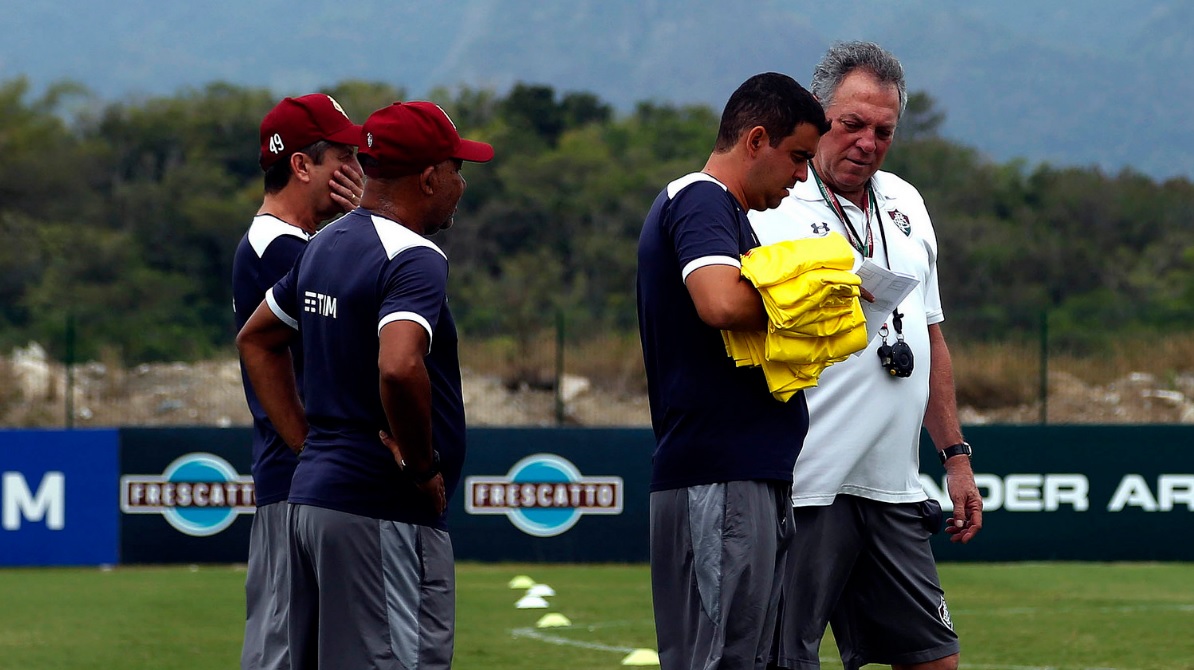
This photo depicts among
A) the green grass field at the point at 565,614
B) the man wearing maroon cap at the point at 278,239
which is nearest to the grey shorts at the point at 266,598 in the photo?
the man wearing maroon cap at the point at 278,239

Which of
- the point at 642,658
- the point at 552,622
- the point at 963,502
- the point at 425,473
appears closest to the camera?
the point at 425,473

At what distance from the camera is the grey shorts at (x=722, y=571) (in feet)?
13.8

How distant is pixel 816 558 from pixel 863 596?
293mm

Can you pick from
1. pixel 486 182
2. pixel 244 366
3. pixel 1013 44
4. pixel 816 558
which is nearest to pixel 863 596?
pixel 816 558

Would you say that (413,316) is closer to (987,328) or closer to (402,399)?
(402,399)

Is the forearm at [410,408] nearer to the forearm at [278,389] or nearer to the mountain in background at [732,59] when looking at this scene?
the forearm at [278,389]

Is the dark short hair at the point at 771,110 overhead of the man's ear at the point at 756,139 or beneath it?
overhead

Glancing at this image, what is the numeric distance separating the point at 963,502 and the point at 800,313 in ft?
5.03

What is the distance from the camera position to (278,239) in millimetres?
5293

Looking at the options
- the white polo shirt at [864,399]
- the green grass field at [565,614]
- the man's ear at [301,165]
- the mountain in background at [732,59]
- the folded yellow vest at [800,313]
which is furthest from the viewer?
the mountain in background at [732,59]

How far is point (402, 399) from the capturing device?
412cm

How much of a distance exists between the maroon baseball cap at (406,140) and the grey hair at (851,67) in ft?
4.52

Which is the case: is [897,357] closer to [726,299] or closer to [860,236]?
[860,236]

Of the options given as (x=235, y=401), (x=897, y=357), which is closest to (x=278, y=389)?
(x=897, y=357)
